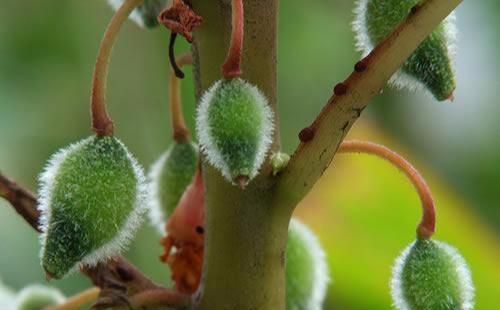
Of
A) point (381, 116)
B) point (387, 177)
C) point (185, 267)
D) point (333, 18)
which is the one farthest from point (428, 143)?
point (185, 267)

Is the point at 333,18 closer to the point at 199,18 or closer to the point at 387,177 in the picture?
the point at 387,177

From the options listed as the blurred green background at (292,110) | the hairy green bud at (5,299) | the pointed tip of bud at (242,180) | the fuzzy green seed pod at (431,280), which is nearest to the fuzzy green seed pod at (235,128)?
the pointed tip of bud at (242,180)

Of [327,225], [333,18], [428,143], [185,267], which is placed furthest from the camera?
[333,18]

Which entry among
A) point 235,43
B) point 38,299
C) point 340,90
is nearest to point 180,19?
point 235,43

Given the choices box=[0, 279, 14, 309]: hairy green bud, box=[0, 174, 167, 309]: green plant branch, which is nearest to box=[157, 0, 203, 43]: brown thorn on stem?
box=[0, 174, 167, 309]: green plant branch

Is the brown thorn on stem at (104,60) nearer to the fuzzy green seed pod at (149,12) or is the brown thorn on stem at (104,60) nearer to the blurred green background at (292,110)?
the fuzzy green seed pod at (149,12)

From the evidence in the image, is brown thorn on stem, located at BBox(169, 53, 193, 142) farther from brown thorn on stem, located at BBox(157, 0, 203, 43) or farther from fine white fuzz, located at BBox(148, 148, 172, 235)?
brown thorn on stem, located at BBox(157, 0, 203, 43)

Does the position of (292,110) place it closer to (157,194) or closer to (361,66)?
(157,194)
